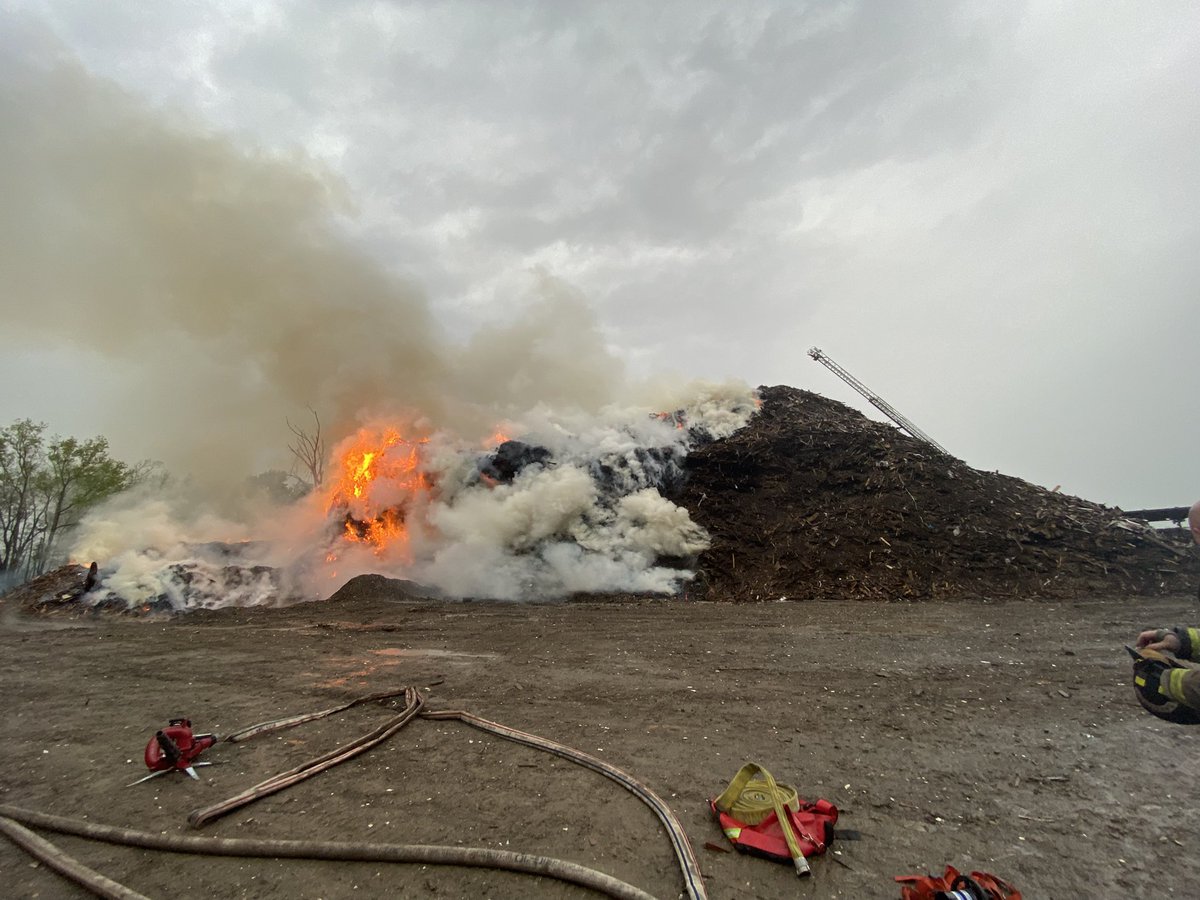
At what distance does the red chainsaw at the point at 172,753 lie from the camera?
197 inches

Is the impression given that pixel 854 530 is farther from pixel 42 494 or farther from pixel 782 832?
pixel 42 494

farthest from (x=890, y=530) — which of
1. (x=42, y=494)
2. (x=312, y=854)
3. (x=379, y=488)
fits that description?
(x=42, y=494)

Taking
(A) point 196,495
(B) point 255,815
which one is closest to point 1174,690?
(B) point 255,815

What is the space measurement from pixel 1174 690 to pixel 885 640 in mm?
7582

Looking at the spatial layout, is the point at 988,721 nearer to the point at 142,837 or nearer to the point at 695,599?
the point at 142,837

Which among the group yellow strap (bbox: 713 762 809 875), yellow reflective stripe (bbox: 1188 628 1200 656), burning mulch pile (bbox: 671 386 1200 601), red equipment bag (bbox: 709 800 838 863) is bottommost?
red equipment bag (bbox: 709 800 838 863)

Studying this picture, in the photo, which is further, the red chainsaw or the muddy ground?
the red chainsaw

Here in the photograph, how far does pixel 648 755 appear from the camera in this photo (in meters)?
5.23

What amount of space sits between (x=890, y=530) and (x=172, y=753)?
18545 mm

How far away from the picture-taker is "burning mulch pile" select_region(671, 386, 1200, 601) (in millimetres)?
14922

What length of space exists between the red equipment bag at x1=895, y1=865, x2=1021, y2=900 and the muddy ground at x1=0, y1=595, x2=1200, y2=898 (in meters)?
0.27

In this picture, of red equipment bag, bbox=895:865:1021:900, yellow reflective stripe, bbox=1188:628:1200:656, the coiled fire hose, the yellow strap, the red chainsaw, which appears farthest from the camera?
the red chainsaw

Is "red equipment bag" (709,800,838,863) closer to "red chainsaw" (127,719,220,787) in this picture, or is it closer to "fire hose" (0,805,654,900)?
"fire hose" (0,805,654,900)

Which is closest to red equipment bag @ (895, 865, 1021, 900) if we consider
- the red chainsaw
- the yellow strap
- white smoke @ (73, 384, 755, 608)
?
the yellow strap
